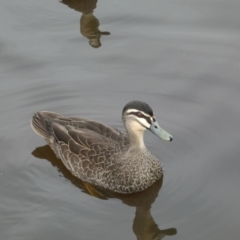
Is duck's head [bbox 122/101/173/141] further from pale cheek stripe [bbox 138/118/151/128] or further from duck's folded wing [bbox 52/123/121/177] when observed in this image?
duck's folded wing [bbox 52/123/121/177]

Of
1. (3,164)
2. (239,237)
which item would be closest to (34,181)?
(3,164)

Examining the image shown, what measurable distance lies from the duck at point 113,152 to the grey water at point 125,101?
0.17 metres

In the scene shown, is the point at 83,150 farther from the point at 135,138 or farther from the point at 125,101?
the point at 125,101

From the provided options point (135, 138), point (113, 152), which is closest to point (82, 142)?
point (113, 152)

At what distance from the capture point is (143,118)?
826 cm

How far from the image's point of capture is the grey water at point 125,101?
8125 mm

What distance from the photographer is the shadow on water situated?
799 cm

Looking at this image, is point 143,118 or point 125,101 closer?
point 143,118

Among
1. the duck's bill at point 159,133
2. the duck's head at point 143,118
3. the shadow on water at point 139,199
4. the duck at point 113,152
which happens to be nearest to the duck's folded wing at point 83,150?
the duck at point 113,152

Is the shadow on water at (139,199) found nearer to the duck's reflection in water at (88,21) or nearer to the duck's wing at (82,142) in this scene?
the duck's wing at (82,142)

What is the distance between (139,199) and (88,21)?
17.1 ft

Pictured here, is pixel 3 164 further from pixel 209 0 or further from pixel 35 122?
pixel 209 0

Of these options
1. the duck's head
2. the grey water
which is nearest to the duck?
the duck's head

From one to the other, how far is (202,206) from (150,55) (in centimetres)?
400
